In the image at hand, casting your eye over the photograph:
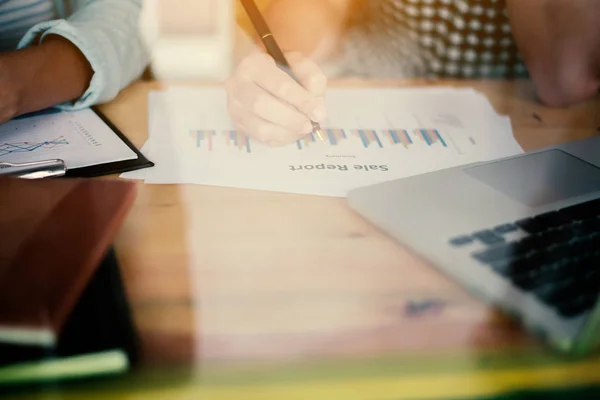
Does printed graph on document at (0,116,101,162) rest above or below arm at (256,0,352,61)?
below

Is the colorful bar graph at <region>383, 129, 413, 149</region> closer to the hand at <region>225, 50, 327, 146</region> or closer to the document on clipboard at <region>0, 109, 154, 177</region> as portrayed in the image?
the hand at <region>225, 50, 327, 146</region>

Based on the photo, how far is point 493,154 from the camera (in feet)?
1.68

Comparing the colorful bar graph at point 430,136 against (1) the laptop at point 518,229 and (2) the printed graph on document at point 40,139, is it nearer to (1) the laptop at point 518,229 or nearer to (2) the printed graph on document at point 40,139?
(1) the laptop at point 518,229

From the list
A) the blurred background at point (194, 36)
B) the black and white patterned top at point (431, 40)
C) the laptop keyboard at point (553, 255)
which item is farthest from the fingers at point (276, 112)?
the black and white patterned top at point (431, 40)

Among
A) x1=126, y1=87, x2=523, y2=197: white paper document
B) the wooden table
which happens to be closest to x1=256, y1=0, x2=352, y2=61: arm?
x1=126, y1=87, x2=523, y2=197: white paper document

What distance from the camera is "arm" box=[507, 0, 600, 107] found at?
0.66 meters

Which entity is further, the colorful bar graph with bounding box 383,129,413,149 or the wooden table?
the colorful bar graph with bounding box 383,129,413,149

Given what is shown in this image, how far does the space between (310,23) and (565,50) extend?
1.16 ft

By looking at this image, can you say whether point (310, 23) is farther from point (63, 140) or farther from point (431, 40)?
point (63, 140)

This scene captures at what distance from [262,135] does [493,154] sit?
0.23m

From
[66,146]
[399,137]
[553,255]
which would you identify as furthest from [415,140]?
[66,146]

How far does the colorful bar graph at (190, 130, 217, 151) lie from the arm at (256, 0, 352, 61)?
18cm

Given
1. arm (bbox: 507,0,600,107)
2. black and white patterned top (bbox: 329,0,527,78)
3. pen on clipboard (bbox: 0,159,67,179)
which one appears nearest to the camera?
pen on clipboard (bbox: 0,159,67,179)

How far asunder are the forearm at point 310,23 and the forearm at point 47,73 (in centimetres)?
23
